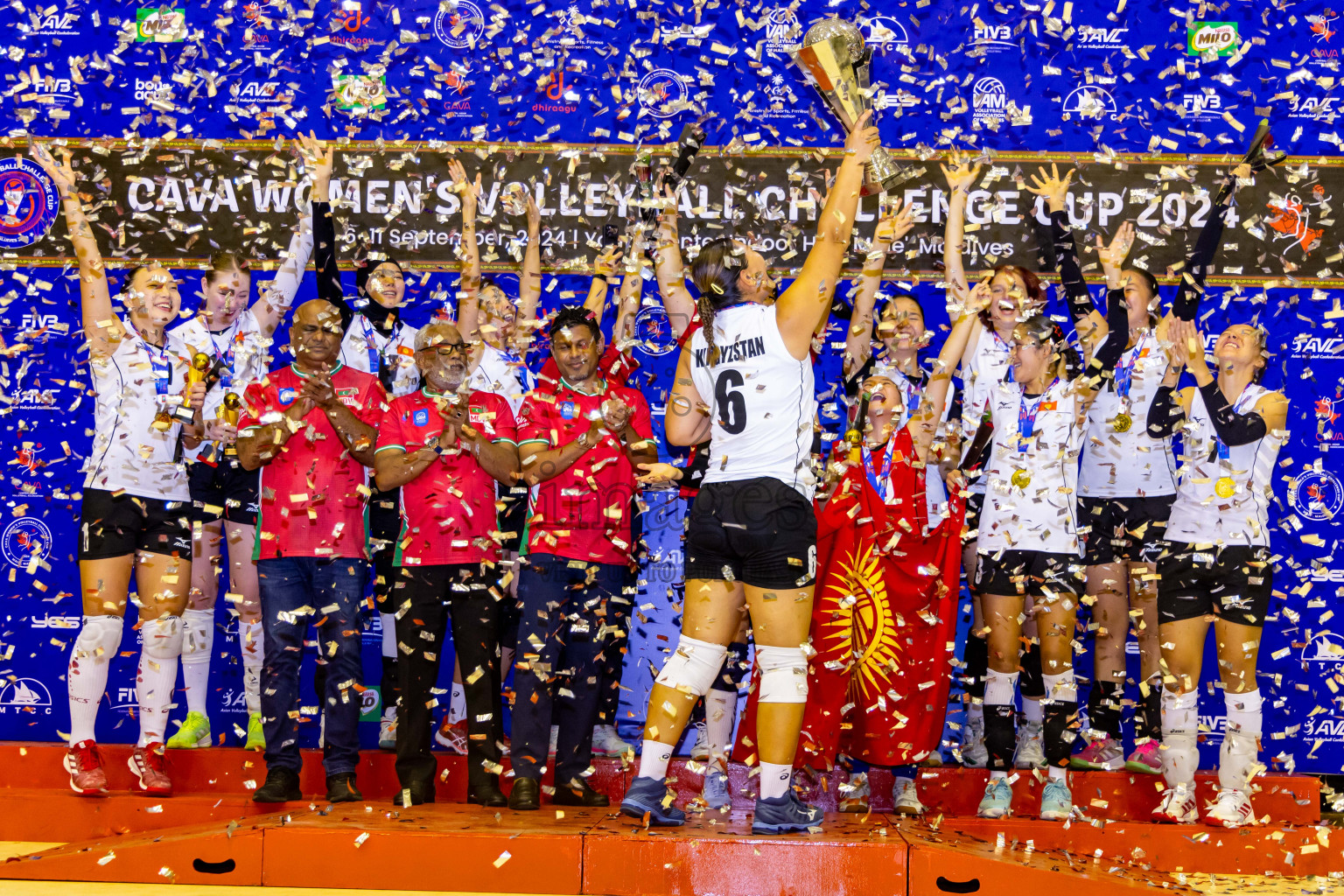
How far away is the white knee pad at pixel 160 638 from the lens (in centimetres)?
470

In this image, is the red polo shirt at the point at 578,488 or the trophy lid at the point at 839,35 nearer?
the red polo shirt at the point at 578,488

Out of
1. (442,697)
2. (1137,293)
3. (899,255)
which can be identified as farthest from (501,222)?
(1137,293)

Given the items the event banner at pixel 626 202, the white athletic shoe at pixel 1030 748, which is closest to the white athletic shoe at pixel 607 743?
the white athletic shoe at pixel 1030 748

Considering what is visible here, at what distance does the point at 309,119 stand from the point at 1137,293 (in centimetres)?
442

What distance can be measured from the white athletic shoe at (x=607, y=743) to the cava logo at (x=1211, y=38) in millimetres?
4659

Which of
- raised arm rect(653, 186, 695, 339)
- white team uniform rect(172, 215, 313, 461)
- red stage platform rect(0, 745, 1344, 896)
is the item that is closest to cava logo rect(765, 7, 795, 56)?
raised arm rect(653, 186, 695, 339)

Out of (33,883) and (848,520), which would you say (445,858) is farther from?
(848,520)

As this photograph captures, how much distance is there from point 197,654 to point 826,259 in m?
3.50

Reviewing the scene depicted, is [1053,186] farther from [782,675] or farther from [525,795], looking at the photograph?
[525,795]

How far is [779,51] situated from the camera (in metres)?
5.98

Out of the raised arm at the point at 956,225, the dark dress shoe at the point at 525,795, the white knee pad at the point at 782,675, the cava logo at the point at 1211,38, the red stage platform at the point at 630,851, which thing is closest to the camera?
the red stage platform at the point at 630,851

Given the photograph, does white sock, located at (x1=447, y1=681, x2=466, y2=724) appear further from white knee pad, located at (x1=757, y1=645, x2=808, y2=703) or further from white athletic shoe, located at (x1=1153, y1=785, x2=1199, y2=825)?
white athletic shoe, located at (x1=1153, y1=785, x2=1199, y2=825)

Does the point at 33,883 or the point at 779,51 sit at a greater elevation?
the point at 779,51

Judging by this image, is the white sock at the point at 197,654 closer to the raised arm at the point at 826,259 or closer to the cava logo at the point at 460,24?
the raised arm at the point at 826,259
